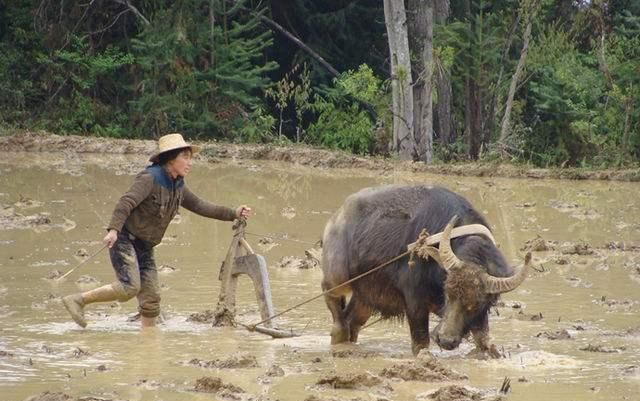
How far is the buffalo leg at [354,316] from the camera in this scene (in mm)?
9406

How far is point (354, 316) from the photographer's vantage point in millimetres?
9438

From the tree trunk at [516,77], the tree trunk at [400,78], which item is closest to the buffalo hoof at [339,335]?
the tree trunk at [400,78]

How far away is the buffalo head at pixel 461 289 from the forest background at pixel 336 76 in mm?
15421

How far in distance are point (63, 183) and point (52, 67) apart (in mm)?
8882

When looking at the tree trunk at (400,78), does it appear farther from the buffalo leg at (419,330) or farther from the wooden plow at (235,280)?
the buffalo leg at (419,330)

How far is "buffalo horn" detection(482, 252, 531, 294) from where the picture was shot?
27.2 feet

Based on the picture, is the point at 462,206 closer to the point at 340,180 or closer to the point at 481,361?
the point at 481,361

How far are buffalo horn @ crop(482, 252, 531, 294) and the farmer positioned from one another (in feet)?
7.41

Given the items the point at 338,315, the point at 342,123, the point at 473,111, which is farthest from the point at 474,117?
the point at 338,315

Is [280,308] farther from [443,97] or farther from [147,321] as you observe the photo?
[443,97]

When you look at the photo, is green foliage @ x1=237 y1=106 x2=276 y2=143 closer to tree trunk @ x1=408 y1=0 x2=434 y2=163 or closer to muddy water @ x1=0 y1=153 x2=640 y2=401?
tree trunk @ x1=408 y1=0 x2=434 y2=163

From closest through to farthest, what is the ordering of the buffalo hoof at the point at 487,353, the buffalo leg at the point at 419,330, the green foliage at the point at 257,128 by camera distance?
the buffalo hoof at the point at 487,353 < the buffalo leg at the point at 419,330 < the green foliage at the point at 257,128

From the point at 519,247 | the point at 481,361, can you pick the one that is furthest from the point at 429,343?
the point at 519,247

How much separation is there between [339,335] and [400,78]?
48.5 feet
